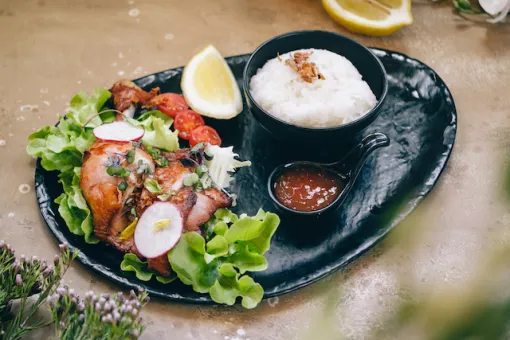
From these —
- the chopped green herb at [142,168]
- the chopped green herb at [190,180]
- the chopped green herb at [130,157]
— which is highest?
the chopped green herb at [130,157]

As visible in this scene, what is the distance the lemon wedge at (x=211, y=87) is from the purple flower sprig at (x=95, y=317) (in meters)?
1.30

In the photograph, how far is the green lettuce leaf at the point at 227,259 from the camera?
2.52 m

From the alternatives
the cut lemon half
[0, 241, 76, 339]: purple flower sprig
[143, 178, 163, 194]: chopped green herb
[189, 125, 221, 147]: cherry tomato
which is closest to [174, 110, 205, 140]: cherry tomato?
[189, 125, 221, 147]: cherry tomato

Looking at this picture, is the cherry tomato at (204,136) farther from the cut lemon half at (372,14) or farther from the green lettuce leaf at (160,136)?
the cut lemon half at (372,14)

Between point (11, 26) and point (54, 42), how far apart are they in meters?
0.39

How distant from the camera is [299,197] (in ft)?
9.29

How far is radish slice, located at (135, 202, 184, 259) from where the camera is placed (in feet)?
8.25

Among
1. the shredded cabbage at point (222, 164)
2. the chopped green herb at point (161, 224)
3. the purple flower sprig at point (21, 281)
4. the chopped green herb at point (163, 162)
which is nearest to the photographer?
the purple flower sprig at point (21, 281)

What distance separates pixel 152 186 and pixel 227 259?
515 mm

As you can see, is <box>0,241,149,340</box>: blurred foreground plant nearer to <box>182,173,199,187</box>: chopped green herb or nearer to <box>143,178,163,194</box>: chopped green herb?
<box>143,178,163,194</box>: chopped green herb

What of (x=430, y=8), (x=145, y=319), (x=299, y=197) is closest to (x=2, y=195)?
(x=145, y=319)

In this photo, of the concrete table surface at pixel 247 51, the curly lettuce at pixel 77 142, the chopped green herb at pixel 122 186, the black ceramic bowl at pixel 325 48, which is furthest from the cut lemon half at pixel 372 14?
the chopped green herb at pixel 122 186

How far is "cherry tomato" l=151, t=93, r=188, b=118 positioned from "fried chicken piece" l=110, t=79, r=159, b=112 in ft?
0.18

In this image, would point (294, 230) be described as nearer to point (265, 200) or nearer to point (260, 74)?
point (265, 200)
